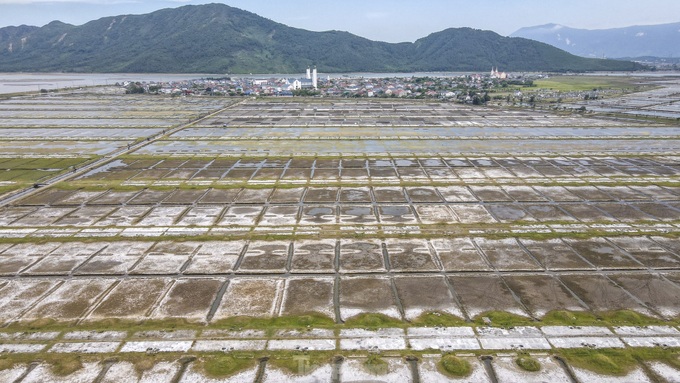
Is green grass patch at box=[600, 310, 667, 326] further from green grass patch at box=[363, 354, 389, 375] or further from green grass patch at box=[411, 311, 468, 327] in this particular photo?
green grass patch at box=[363, 354, 389, 375]

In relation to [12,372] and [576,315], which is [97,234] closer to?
[12,372]

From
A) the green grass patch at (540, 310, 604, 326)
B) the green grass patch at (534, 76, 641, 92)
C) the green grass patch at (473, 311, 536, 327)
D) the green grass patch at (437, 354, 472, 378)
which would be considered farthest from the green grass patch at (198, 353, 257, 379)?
the green grass patch at (534, 76, 641, 92)

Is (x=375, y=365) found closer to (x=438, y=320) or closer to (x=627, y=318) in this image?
(x=438, y=320)

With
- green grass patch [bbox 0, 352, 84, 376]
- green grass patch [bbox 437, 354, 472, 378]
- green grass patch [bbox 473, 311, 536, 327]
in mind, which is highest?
green grass patch [bbox 473, 311, 536, 327]

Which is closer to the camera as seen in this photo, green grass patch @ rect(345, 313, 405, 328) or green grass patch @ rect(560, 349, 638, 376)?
green grass patch @ rect(560, 349, 638, 376)

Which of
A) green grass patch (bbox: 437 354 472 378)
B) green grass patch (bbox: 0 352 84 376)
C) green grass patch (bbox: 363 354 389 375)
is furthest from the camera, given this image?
green grass patch (bbox: 0 352 84 376)

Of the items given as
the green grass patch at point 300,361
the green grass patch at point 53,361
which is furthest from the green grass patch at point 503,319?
the green grass patch at point 53,361
